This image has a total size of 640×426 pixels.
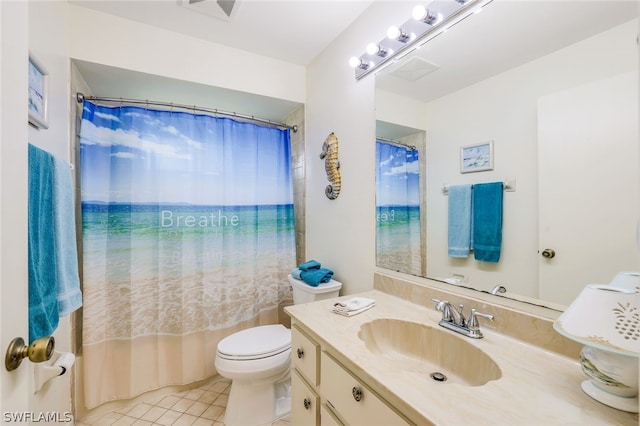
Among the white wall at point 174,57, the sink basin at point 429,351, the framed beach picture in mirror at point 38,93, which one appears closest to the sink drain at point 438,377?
the sink basin at point 429,351

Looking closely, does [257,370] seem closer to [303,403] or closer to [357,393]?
[303,403]

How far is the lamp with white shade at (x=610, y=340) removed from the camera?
0.53 m

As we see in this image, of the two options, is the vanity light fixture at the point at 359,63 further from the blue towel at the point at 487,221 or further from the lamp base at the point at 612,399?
the lamp base at the point at 612,399

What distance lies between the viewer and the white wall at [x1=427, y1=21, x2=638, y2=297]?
0.75 meters

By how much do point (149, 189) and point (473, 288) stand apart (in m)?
1.96

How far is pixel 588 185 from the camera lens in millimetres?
766

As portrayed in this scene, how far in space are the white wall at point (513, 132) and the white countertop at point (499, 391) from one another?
0.23 m

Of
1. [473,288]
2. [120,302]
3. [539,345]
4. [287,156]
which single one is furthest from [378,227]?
[120,302]

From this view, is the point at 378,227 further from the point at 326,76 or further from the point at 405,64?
the point at 326,76

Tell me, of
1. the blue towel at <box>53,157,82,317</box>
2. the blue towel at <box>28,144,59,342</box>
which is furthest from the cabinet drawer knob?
the blue towel at <box>53,157,82,317</box>

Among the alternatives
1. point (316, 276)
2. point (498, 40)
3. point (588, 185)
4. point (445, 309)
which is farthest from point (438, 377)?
point (498, 40)

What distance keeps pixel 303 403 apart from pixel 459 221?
0.98 m

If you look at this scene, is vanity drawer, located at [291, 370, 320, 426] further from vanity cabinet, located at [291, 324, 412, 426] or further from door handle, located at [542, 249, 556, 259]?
door handle, located at [542, 249, 556, 259]

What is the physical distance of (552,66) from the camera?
2.72 feet
